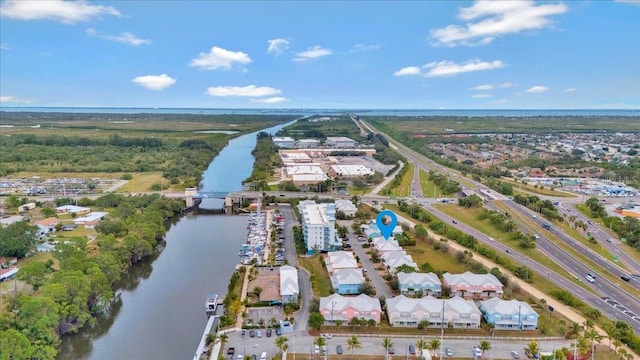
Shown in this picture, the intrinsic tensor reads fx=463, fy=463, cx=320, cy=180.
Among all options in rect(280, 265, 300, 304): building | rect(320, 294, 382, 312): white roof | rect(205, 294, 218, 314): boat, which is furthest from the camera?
rect(205, 294, 218, 314): boat

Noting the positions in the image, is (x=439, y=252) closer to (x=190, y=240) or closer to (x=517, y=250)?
(x=517, y=250)

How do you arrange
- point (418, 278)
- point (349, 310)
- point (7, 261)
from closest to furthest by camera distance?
1. point (349, 310)
2. point (418, 278)
3. point (7, 261)

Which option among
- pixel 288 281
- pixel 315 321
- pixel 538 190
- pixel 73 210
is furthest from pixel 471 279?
pixel 73 210

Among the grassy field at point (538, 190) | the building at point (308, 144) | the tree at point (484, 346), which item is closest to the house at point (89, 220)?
the tree at point (484, 346)

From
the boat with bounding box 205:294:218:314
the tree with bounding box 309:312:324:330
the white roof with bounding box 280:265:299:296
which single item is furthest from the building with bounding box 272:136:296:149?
the tree with bounding box 309:312:324:330

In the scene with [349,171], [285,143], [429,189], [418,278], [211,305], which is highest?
[285,143]

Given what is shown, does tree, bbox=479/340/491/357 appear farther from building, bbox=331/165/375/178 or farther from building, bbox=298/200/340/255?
building, bbox=331/165/375/178

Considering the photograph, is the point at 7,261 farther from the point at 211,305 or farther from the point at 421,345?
the point at 421,345
